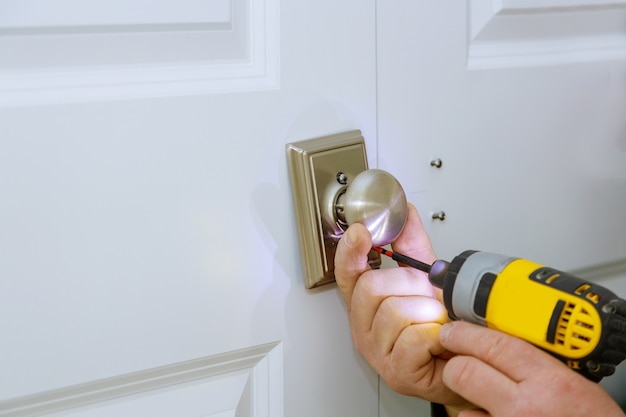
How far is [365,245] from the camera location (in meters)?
0.56

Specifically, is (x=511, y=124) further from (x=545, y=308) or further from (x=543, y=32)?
(x=545, y=308)

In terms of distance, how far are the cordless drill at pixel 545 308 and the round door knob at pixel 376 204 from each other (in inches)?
2.3

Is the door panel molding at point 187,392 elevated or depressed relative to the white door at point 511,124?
depressed

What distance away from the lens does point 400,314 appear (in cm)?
59

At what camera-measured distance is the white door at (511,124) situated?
65cm

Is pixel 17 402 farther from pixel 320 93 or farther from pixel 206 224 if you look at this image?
pixel 320 93

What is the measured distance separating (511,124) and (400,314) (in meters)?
0.24

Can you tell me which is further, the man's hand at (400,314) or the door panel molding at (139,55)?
the man's hand at (400,314)

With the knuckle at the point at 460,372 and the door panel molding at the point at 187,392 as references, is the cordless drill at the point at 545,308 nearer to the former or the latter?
the knuckle at the point at 460,372

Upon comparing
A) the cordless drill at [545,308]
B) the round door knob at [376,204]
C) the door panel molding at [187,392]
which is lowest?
the door panel molding at [187,392]

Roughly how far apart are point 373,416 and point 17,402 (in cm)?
31

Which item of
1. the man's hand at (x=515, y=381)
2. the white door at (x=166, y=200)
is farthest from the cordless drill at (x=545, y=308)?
the white door at (x=166, y=200)

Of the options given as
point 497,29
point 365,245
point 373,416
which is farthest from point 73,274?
point 497,29

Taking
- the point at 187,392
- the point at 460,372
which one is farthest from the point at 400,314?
the point at 187,392
